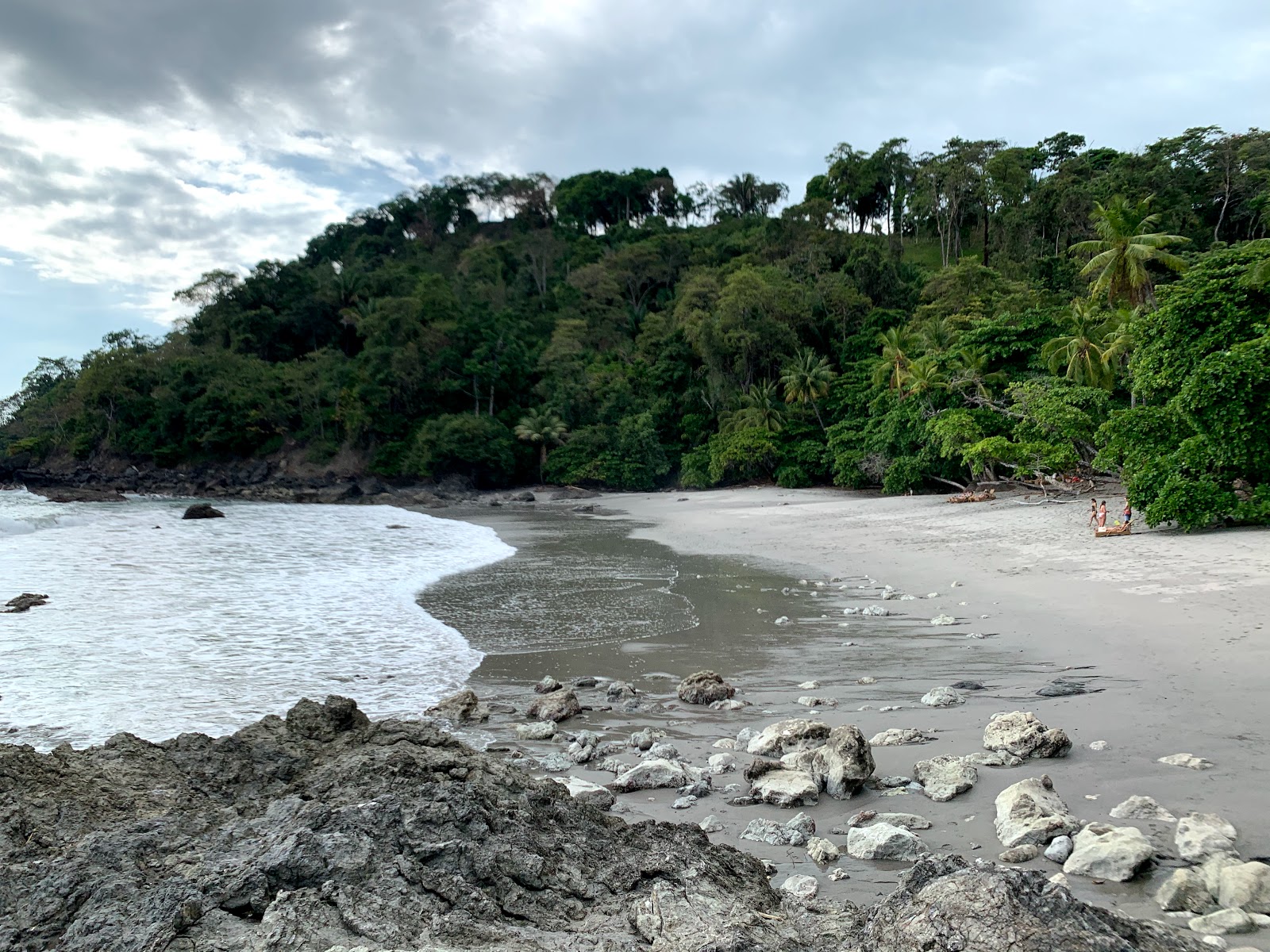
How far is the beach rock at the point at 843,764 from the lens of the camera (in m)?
4.13

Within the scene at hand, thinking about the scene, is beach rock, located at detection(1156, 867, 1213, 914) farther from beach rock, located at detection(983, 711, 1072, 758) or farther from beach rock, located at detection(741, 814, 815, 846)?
beach rock, located at detection(983, 711, 1072, 758)

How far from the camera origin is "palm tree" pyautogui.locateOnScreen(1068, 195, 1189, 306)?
896 inches

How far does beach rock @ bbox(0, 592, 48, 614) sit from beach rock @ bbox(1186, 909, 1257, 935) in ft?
41.0

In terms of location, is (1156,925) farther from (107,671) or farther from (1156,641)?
(107,671)

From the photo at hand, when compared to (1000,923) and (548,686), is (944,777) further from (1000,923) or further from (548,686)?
(548,686)

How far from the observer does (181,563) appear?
14648 mm

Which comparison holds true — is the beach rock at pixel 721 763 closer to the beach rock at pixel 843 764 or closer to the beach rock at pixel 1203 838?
the beach rock at pixel 843 764

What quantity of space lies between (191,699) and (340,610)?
4149mm

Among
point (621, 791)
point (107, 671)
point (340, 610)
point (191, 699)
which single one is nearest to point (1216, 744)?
point (621, 791)

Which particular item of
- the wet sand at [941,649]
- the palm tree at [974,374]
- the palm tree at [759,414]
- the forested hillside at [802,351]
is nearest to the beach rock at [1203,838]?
the wet sand at [941,649]

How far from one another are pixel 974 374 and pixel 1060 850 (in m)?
28.0

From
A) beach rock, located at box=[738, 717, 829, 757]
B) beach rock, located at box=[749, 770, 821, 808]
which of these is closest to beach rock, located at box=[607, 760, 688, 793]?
beach rock, located at box=[749, 770, 821, 808]

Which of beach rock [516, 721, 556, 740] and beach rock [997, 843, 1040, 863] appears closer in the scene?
beach rock [997, 843, 1040, 863]

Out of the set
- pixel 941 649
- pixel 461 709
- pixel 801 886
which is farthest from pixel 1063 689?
pixel 461 709
